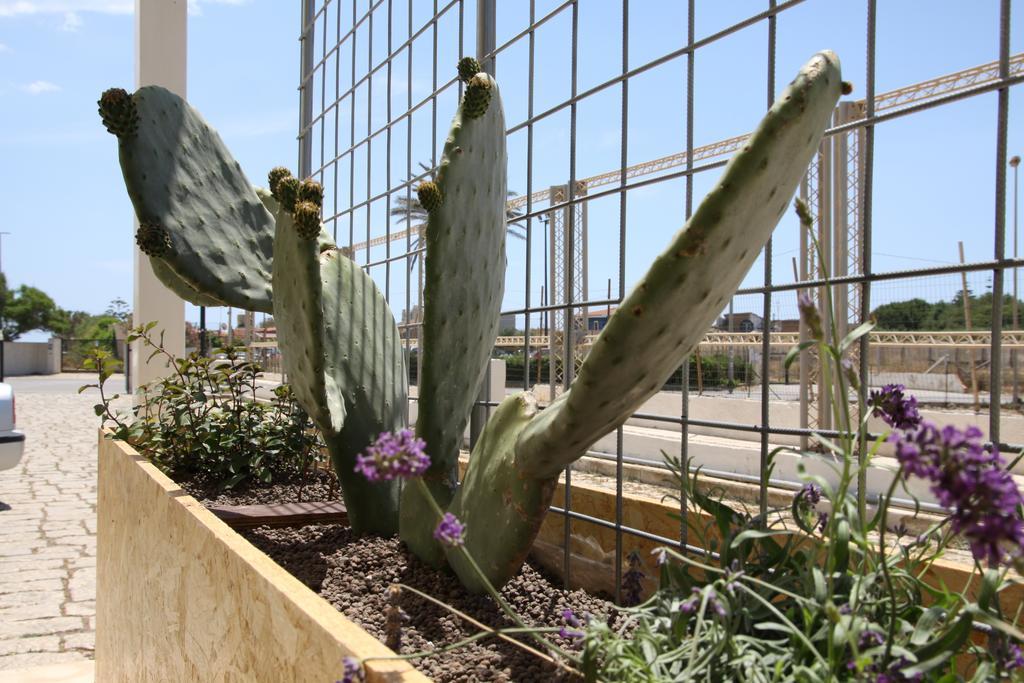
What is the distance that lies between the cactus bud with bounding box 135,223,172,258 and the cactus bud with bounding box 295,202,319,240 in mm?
725

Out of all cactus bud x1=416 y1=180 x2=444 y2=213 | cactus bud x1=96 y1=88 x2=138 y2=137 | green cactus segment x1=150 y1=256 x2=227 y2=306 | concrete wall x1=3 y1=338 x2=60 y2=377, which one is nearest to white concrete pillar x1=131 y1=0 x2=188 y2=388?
green cactus segment x1=150 y1=256 x2=227 y2=306

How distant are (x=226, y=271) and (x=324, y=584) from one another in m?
1.11

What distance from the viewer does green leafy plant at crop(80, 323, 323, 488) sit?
9.14 ft

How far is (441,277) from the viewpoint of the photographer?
64.8 inches

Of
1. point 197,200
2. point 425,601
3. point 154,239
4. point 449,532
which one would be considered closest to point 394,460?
point 449,532

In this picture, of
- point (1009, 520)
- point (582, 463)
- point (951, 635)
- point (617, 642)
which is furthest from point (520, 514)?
point (582, 463)

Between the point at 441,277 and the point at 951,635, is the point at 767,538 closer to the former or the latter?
the point at 951,635

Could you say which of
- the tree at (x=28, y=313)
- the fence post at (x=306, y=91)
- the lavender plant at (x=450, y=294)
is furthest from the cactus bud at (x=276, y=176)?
the tree at (x=28, y=313)

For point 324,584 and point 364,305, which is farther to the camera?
point 364,305

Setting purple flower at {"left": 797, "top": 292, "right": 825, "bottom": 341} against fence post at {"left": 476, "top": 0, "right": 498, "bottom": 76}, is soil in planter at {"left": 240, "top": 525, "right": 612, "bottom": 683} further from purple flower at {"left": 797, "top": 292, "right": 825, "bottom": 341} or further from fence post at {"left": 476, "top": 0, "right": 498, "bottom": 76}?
fence post at {"left": 476, "top": 0, "right": 498, "bottom": 76}

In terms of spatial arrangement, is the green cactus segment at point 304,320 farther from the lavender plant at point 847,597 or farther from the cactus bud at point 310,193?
the lavender plant at point 847,597

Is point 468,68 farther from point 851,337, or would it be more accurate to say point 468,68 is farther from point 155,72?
point 155,72

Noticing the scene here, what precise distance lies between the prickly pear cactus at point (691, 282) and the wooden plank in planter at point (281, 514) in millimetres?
1019

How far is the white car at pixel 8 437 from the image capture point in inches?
228
